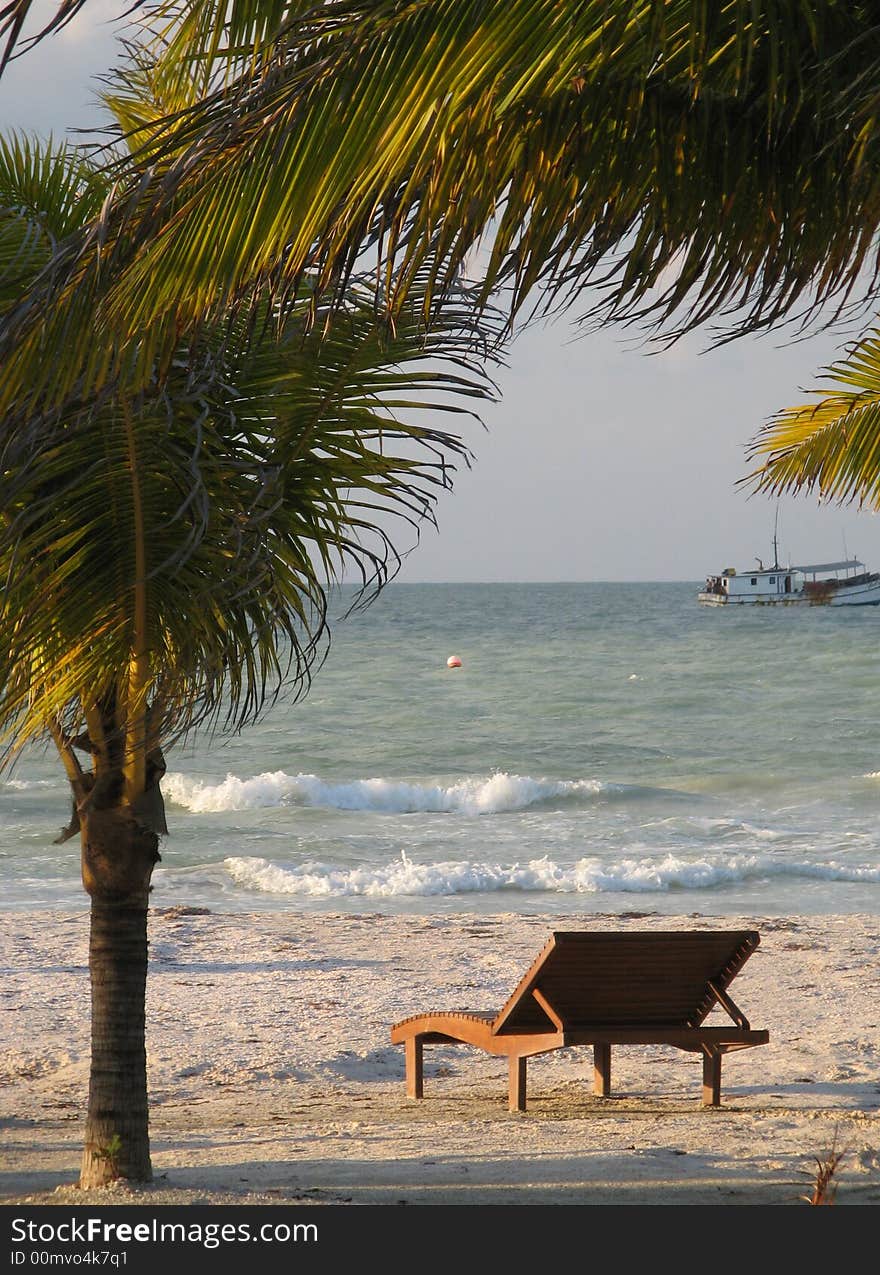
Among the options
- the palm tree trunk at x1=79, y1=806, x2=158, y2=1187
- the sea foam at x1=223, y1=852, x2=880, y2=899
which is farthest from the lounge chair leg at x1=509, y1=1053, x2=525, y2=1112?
the sea foam at x1=223, y1=852, x2=880, y2=899

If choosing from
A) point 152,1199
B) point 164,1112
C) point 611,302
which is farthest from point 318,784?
point 611,302

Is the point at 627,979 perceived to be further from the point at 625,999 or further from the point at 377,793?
the point at 377,793

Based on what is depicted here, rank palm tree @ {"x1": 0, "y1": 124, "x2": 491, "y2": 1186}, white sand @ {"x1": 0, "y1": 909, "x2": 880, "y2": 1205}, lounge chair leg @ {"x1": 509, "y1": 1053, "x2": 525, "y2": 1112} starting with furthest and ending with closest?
lounge chair leg @ {"x1": 509, "y1": 1053, "x2": 525, "y2": 1112} < white sand @ {"x1": 0, "y1": 909, "x2": 880, "y2": 1205} < palm tree @ {"x1": 0, "y1": 124, "x2": 491, "y2": 1186}

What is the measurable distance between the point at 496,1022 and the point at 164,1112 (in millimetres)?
1848

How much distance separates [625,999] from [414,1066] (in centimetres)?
122

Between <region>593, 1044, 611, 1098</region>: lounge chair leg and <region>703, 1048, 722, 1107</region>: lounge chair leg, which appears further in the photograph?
<region>593, 1044, 611, 1098</region>: lounge chair leg

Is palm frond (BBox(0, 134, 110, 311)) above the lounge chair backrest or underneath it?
above

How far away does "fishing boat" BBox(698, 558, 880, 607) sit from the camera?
2702 inches

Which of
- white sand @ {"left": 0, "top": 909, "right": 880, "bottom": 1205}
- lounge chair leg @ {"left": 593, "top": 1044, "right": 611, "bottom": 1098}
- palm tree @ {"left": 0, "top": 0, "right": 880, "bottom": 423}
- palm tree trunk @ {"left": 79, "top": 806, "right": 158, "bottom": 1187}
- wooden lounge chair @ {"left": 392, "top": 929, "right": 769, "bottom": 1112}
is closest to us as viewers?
palm tree @ {"left": 0, "top": 0, "right": 880, "bottom": 423}

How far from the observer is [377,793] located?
22219mm

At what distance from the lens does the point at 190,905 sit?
1287 centimetres

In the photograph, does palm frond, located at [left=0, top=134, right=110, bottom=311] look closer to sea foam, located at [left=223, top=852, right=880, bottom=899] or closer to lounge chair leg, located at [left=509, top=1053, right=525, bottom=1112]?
lounge chair leg, located at [left=509, top=1053, right=525, bottom=1112]

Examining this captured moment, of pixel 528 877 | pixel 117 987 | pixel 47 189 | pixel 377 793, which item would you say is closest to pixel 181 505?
pixel 47 189

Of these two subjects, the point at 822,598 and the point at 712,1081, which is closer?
the point at 712,1081
